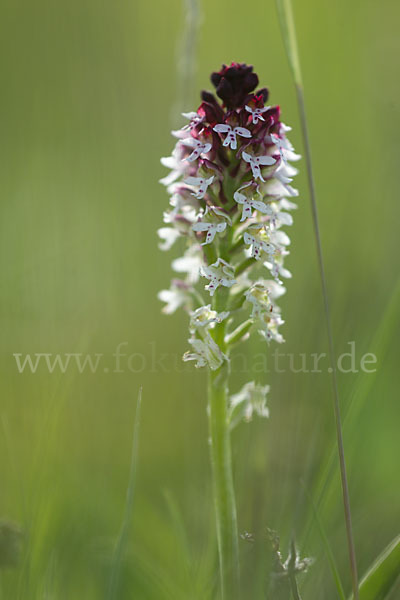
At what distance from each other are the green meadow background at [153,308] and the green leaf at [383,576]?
21cm

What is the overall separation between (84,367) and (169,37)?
13.8 ft

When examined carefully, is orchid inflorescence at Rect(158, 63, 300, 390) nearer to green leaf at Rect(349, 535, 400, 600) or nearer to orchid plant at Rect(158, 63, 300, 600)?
orchid plant at Rect(158, 63, 300, 600)

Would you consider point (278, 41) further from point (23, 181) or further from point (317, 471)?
point (317, 471)

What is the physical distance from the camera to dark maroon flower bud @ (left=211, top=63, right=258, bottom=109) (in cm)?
229

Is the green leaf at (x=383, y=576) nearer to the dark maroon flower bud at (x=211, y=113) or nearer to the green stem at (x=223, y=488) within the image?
the green stem at (x=223, y=488)

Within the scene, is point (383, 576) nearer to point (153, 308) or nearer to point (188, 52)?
point (188, 52)

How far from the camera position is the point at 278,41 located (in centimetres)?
591

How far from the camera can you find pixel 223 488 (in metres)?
2.22

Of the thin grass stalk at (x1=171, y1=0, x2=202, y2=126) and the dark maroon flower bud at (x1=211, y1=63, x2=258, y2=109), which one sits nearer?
the dark maroon flower bud at (x1=211, y1=63, x2=258, y2=109)

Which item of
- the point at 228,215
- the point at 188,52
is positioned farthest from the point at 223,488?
the point at 188,52

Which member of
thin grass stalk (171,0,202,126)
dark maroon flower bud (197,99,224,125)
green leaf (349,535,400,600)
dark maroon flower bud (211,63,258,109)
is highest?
thin grass stalk (171,0,202,126)

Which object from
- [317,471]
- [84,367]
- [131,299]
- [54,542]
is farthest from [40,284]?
[317,471]

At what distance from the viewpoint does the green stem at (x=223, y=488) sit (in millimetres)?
2127

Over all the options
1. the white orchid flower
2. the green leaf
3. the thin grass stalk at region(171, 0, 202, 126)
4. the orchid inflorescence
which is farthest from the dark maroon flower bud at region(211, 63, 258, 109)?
the green leaf
